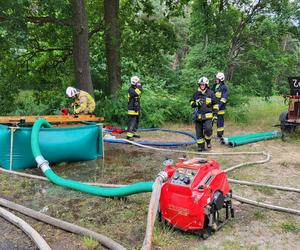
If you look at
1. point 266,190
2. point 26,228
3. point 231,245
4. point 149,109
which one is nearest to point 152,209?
point 231,245

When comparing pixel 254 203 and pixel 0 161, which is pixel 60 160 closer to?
pixel 0 161

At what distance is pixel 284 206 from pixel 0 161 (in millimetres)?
4830

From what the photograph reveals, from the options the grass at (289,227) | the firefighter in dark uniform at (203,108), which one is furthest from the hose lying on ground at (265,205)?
the firefighter in dark uniform at (203,108)

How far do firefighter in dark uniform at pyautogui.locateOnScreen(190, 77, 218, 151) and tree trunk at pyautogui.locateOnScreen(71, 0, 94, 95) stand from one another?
12.9 feet

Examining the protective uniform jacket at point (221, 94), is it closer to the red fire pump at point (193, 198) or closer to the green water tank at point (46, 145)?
the green water tank at point (46, 145)

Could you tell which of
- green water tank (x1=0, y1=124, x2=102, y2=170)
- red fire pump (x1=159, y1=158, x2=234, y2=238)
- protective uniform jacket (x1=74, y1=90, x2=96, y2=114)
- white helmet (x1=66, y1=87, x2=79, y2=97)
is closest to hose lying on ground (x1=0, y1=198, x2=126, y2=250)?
red fire pump (x1=159, y1=158, x2=234, y2=238)

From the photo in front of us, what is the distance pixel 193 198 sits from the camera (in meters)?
3.64

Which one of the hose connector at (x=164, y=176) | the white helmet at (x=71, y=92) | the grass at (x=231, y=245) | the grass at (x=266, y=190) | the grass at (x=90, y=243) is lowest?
the grass at (x=231, y=245)

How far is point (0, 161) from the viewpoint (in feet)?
21.4

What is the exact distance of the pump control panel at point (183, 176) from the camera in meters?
3.73

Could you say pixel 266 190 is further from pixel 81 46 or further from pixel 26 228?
pixel 81 46

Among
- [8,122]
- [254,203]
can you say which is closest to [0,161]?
[8,122]

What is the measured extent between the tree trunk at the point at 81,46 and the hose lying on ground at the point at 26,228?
6.57m

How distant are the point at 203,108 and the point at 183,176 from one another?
4.29m
